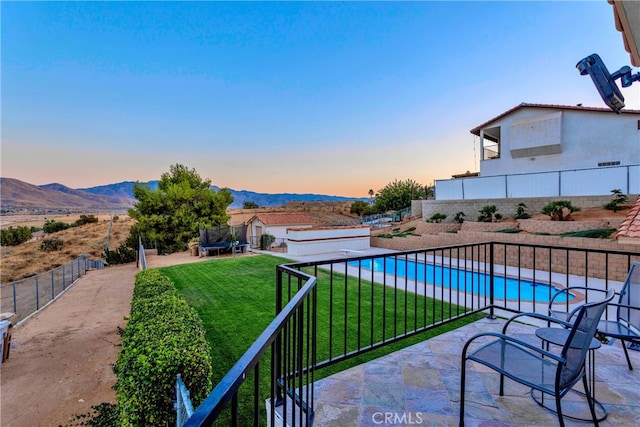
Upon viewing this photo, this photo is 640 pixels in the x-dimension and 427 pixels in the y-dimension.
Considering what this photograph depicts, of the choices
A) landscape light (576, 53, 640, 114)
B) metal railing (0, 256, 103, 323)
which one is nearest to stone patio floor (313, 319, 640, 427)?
landscape light (576, 53, 640, 114)

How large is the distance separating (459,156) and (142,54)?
19.0 m

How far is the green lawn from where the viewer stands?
3414 millimetres

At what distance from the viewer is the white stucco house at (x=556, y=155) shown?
11.7 metres

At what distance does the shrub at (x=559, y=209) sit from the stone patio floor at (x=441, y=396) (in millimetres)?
9996

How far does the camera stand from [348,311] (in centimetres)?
514

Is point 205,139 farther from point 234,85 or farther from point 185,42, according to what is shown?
point 185,42

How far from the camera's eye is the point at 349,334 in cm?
410

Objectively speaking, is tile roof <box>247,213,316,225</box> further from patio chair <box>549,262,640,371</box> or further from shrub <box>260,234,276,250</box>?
patio chair <box>549,262,640,371</box>

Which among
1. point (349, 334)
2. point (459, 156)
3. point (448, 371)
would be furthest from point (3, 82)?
point (459, 156)

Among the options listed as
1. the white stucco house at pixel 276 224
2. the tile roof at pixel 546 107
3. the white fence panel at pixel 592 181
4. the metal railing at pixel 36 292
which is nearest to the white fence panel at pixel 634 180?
the white fence panel at pixel 592 181

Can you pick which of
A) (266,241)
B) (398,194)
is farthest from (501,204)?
(398,194)

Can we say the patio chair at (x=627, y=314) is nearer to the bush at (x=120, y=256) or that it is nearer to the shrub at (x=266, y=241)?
the shrub at (x=266, y=241)

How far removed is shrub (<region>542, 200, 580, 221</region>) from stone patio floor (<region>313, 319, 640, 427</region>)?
32.8 feet

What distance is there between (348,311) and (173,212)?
58.7ft
